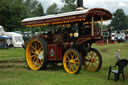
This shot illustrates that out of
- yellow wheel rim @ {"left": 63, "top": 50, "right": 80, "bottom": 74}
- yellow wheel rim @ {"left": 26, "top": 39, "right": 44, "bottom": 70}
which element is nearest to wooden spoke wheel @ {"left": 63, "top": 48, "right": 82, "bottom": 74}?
yellow wheel rim @ {"left": 63, "top": 50, "right": 80, "bottom": 74}

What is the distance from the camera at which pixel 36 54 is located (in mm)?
11992

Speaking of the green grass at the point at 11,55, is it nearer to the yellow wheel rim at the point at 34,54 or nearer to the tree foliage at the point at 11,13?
the yellow wheel rim at the point at 34,54

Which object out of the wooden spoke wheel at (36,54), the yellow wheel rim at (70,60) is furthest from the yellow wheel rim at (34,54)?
the yellow wheel rim at (70,60)

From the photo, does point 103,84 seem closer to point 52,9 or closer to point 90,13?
point 90,13


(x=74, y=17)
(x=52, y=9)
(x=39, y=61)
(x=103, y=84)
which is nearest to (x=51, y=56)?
(x=39, y=61)

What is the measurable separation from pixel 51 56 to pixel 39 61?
3.33 ft

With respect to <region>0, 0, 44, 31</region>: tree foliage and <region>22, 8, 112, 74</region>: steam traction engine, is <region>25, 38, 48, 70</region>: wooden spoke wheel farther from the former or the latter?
<region>0, 0, 44, 31</region>: tree foliage

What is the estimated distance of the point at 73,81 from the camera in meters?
8.41

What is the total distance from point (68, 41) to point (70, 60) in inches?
50.5

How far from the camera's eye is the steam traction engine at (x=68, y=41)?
403 inches

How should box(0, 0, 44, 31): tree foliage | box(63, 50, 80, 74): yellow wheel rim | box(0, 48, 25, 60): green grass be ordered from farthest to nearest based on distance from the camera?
1. box(0, 0, 44, 31): tree foliage
2. box(0, 48, 25, 60): green grass
3. box(63, 50, 80, 74): yellow wheel rim

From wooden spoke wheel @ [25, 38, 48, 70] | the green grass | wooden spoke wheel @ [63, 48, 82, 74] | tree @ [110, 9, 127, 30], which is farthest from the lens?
tree @ [110, 9, 127, 30]

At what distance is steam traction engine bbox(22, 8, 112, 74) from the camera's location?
1023 cm

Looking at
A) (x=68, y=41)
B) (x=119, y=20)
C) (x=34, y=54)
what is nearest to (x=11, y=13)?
(x=34, y=54)
